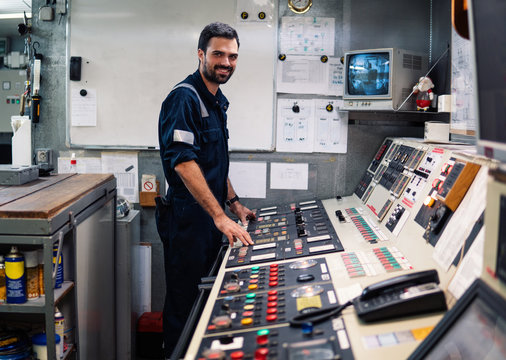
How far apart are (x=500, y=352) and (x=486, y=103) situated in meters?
0.48

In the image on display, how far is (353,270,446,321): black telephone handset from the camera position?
3.83 ft

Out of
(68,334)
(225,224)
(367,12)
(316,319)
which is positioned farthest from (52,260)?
(367,12)

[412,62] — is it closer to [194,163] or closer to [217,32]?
[217,32]

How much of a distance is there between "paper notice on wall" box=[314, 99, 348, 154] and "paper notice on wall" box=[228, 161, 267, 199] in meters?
0.37

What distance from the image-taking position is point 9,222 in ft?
5.59

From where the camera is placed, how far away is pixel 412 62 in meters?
2.56

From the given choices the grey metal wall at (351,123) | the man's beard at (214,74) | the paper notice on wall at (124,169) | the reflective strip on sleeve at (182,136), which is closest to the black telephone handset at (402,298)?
the reflective strip on sleeve at (182,136)

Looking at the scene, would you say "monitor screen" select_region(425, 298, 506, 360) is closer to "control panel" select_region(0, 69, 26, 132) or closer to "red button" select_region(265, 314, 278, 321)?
"red button" select_region(265, 314, 278, 321)

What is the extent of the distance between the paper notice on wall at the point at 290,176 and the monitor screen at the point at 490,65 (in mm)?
2000

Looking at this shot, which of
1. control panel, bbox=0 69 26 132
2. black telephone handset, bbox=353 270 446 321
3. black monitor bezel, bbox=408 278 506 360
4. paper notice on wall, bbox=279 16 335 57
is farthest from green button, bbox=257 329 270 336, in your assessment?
control panel, bbox=0 69 26 132

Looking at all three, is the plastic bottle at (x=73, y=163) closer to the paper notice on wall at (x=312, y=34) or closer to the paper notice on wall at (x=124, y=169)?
the paper notice on wall at (x=124, y=169)

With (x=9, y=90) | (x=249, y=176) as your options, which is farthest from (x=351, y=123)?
(x=9, y=90)

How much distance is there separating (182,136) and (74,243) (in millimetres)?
649

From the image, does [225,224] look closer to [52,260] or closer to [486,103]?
[52,260]
